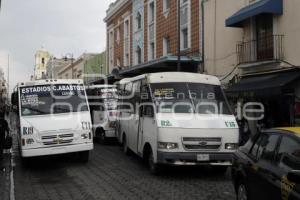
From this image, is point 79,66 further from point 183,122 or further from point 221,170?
point 183,122

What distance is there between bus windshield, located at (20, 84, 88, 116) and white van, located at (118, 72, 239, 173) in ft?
5.96

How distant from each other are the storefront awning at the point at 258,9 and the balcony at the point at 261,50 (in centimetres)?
98

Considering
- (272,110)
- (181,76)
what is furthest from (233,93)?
(181,76)

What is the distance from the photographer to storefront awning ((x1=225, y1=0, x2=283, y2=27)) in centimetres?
1795

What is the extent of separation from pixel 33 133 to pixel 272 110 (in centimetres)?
967

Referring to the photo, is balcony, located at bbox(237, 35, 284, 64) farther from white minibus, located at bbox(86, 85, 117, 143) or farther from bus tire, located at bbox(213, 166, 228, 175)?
bus tire, located at bbox(213, 166, 228, 175)

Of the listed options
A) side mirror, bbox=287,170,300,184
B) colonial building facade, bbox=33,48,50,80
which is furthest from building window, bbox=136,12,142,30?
colonial building facade, bbox=33,48,50,80

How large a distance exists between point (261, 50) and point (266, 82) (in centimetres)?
228

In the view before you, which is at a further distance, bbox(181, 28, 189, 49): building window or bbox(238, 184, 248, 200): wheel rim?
bbox(181, 28, 189, 49): building window

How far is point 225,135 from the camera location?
1173 centimetres

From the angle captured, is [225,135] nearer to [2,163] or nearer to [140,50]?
[2,163]

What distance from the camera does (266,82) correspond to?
1769 centimetres

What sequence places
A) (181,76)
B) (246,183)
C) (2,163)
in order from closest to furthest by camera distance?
(246,183)
(181,76)
(2,163)

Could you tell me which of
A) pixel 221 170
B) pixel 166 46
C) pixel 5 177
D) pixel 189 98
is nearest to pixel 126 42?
pixel 166 46
